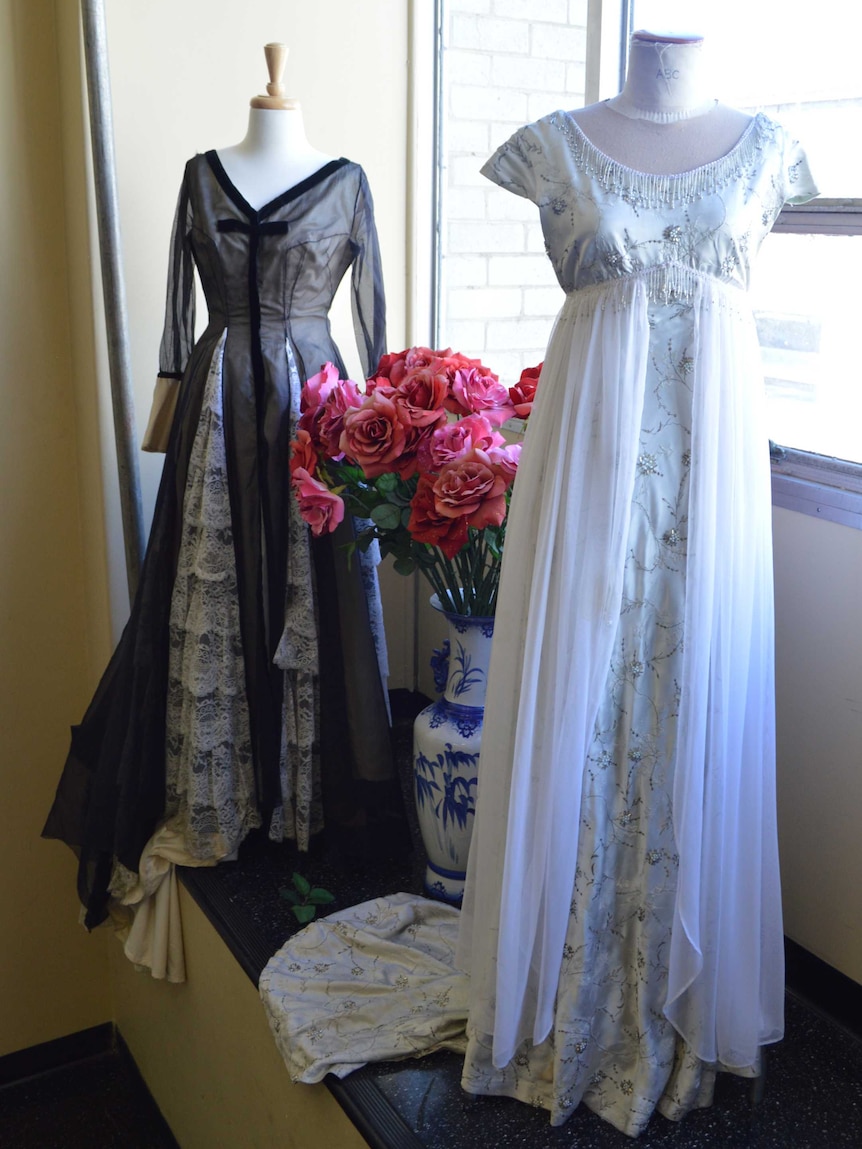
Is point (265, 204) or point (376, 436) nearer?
point (376, 436)

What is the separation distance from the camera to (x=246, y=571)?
1766mm

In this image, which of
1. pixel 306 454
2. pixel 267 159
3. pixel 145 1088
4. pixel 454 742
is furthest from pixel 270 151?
pixel 145 1088

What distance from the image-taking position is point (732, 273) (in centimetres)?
117

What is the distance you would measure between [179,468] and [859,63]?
112cm

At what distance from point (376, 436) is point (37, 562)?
1.03 meters

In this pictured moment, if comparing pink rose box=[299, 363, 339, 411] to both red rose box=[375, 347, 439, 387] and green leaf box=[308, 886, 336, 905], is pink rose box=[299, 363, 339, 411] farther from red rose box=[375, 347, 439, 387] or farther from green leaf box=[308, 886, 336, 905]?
green leaf box=[308, 886, 336, 905]

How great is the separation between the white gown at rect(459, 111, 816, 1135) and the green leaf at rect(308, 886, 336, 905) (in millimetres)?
490

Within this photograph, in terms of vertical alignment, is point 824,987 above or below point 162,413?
below

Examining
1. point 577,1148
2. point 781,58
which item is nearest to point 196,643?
point 577,1148

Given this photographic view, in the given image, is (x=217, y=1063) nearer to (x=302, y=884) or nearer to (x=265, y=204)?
(x=302, y=884)

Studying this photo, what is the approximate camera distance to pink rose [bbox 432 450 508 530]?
1.42 metres

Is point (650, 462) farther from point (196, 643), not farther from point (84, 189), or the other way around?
point (84, 189)

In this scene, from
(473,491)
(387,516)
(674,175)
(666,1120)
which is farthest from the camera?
(387,516)

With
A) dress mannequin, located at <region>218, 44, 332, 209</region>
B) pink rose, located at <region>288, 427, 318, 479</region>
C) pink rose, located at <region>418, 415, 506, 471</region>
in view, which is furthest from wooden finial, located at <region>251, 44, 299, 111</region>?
pink rose, located at <region>418, 415, 506, 471</region>
